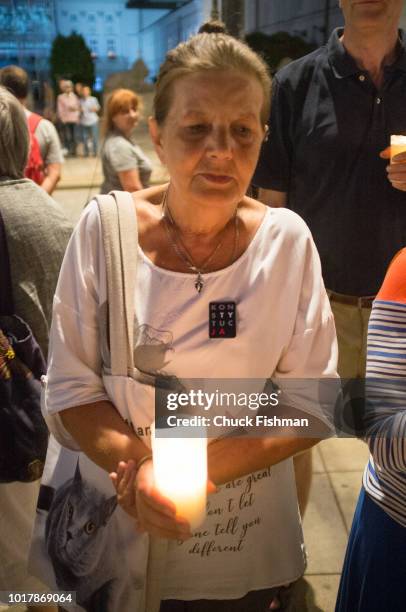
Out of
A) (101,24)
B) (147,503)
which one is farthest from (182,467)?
(101,24)

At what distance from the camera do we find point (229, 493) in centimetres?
140

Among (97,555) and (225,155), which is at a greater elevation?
(225,155)

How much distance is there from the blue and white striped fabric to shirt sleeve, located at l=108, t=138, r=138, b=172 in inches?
146

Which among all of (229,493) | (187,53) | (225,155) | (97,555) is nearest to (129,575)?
(97,555)

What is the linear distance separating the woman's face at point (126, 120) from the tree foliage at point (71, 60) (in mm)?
9171

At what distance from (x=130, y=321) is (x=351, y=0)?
152 cm

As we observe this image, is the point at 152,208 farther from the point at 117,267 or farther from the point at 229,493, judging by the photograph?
the point at 229,493

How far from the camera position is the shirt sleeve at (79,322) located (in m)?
1.29

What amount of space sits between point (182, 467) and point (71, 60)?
1426 centimetres

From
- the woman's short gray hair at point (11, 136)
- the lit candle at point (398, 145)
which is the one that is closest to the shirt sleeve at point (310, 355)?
the lit candle at point (398, 145)

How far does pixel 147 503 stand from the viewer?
1153 millimetres

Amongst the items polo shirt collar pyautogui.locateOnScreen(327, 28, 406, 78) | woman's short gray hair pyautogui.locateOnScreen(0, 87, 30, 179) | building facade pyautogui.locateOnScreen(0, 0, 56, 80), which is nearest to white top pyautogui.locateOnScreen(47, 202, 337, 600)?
woman's short gray hair pyautogui.locateOnScreen(0, 87, 30, 179)

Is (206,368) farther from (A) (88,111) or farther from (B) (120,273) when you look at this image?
(A) (88,111)

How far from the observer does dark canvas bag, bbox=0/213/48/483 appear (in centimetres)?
191
